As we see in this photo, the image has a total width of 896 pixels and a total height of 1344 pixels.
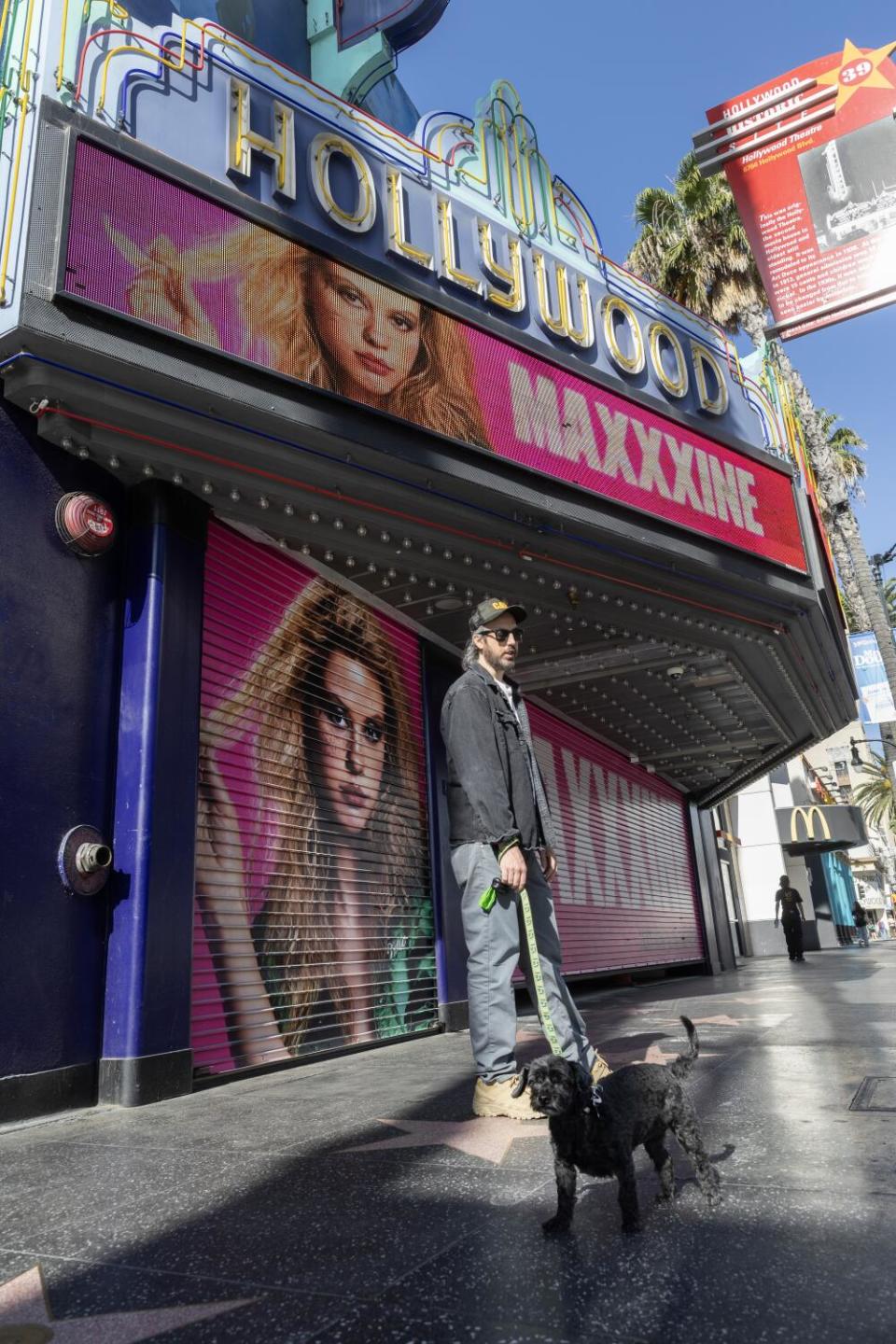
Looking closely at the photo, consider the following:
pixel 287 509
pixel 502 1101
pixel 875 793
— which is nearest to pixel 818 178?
pixel 287 509

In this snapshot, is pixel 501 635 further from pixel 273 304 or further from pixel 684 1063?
pixel 273 304

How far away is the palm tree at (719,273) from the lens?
19.5m

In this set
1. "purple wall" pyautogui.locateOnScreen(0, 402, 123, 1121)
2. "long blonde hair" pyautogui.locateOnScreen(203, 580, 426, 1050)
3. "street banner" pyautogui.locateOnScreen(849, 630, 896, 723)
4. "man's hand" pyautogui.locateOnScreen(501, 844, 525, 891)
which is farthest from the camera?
"street banner" pyautogui.locateOnScreen(849, 630, 896, 723)

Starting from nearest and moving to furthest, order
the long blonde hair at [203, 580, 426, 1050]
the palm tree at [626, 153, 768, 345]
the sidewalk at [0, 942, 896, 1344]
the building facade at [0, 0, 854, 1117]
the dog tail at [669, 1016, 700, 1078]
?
the sidewalk at [0, 942, 896, 1344], the dog tail at [669, 1016, 700, 1078], the building facade at [0, 0, 854, 1117], the long blonde hair at [203, 580, 426, 1050], the palm tree at [626, 153, 768, 345]

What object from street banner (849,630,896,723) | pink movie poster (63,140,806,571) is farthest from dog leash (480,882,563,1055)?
street banner (849,630,896,723)

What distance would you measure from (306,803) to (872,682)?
15921 millimetres

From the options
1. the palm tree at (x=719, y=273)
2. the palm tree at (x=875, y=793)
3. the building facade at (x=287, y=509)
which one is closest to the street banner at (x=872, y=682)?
the palm tree at (x=719, y=273)

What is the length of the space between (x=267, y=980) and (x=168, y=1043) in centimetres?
102

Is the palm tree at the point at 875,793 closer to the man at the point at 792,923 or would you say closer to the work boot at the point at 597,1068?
the man at the point at 792,923

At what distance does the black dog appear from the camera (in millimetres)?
2025

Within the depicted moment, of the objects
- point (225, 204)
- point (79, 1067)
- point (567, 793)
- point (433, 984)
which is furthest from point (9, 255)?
point (567, 793)

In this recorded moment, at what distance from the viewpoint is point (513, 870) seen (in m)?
3.30

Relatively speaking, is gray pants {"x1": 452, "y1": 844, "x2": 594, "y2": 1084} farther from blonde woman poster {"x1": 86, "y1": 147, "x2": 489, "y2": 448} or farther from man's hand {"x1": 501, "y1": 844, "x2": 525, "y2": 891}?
blonde woman poster {"x1": 86, "y1": 147, "x2": 489, "y2": 448}

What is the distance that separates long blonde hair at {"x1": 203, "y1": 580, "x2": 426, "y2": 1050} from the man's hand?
2.70 metres
